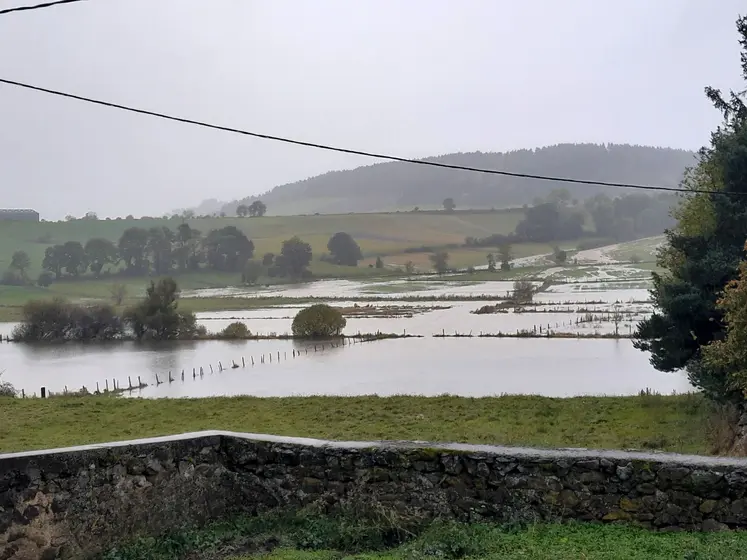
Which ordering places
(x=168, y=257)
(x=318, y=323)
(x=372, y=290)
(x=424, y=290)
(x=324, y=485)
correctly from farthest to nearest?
1. (x=168, y=257)
2. (x=424, y=290)
3. (x=372, y=290)
4. (x=318, y=323)
5. (x=324, y=485)

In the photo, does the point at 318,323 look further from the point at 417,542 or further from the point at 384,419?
the point at 417,542

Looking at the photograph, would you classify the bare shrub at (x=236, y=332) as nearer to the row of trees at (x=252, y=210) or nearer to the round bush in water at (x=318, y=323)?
the round bush in water at (x=318, y=323)

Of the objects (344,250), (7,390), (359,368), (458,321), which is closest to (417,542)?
(359,368)

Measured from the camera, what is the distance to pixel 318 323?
96.4 ft

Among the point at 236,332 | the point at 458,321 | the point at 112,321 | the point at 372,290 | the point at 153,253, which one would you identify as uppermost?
the point at 153,253

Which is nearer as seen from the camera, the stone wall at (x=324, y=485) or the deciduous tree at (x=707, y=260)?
the stone wall at (x=324, y=485)

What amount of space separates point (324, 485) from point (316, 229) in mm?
51655

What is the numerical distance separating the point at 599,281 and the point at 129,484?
37756 mm

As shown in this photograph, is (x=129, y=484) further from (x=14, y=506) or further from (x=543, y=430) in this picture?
(x=543, y=430)

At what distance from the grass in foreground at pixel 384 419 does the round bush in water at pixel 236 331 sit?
10.4m

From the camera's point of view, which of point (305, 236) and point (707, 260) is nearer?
point (707, 260)

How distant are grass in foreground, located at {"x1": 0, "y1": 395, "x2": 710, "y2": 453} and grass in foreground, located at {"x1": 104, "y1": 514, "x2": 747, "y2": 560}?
265 inches

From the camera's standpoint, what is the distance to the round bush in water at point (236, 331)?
2966 cm

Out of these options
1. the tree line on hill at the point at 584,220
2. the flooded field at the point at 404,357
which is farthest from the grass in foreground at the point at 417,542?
the tree line on hill at the point at 584,220
